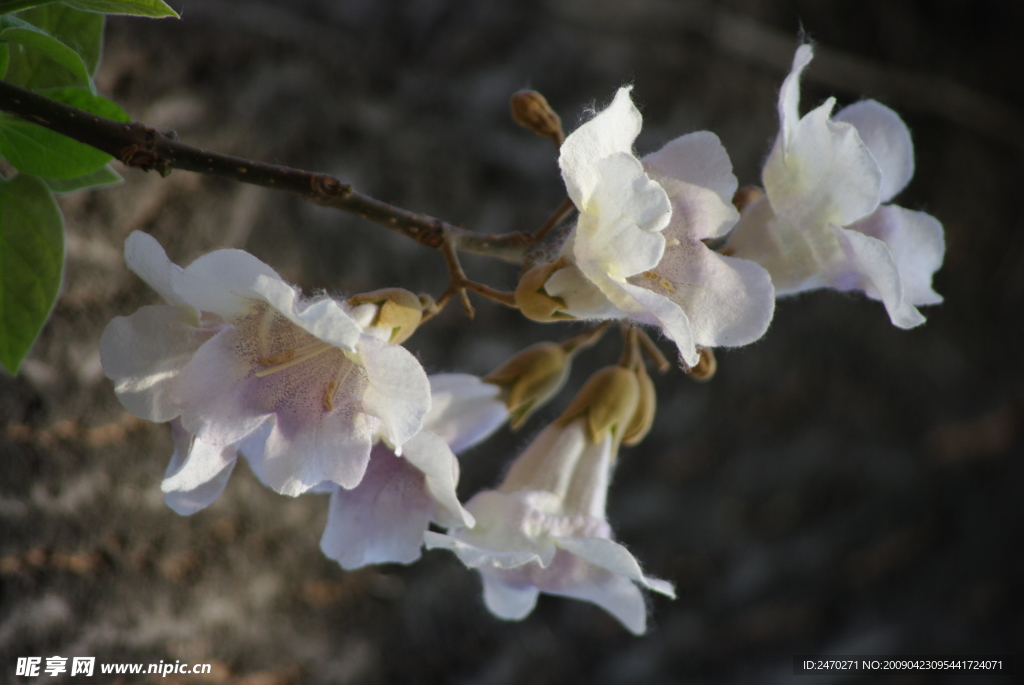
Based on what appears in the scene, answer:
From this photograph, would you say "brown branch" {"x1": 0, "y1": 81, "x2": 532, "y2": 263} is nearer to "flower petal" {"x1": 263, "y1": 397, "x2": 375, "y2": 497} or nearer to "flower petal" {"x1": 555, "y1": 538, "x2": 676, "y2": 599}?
"flower petal" {"x1": 263, "y1": 397, "x2": 375, "y2": 497}

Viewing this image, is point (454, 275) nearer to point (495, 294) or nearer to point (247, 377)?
point (495, 294)

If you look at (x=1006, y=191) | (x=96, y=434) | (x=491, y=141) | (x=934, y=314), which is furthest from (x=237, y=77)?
(x=1006, y=191)

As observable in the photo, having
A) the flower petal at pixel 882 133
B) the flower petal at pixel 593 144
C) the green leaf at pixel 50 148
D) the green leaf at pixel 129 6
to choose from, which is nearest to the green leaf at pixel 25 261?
the green leaf at pixel 50 148

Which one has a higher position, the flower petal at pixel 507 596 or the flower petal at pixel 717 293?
the flower petal at pixel 717 293

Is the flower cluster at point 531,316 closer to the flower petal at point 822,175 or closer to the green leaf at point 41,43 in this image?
the flower petal at point 822,175

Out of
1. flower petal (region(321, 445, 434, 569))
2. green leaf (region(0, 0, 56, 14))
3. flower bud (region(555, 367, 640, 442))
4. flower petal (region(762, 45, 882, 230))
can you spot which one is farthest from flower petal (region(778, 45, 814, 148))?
green leaf (region(0, 0, 56, 14))

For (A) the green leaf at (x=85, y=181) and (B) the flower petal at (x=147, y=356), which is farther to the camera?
(A) the green leaf at (x=85, y=181)

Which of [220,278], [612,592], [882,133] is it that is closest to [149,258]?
[220,278]

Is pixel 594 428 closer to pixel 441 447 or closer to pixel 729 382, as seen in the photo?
pixel 441 447
